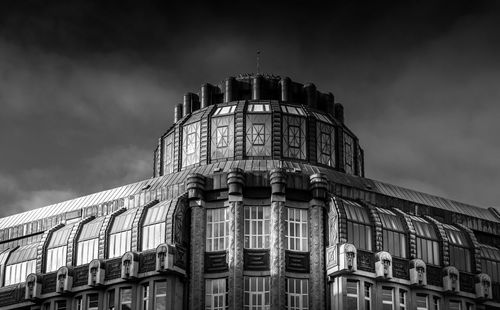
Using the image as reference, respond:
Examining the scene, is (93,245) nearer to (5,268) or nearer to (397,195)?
(5,268)

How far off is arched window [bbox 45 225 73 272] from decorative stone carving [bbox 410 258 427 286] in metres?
32.2

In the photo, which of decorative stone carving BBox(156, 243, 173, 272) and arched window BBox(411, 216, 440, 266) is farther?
arched window BBox(411, 216, 440, 266)

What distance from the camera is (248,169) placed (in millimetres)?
105375

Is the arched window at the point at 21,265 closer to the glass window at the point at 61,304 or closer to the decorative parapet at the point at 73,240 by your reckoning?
the decorative parapet at the point at 73,240

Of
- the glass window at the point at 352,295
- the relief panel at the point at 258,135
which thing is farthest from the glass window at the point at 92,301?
the glass window at the point at 352,295

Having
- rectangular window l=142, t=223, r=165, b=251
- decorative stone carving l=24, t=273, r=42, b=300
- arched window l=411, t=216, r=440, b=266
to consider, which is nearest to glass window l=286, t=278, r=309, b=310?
rectangular window l=142, t=223, r=165, b=251

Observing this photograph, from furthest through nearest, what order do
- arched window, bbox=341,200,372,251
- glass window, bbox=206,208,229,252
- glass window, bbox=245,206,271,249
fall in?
arched window, bbox=341,200,372,251, glass window, bbox=206,208,229,252, glass window, bbox=245,206,271,249

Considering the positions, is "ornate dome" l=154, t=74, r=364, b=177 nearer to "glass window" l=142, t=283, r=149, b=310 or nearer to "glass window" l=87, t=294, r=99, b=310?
"glass window" l=142, t=283, r=149, b=310

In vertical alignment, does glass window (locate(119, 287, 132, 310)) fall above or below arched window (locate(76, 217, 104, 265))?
below

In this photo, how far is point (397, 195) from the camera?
4439 inches

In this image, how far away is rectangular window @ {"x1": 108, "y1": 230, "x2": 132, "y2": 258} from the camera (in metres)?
102

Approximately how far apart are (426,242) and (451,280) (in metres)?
4.19

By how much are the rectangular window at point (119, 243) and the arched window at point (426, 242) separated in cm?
2655

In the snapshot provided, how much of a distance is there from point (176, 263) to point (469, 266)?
94.6 ft
